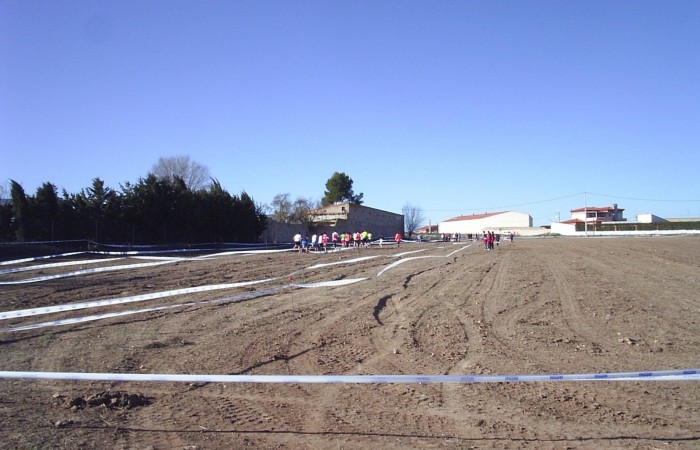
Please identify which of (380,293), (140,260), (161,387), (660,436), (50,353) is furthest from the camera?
(140,260)

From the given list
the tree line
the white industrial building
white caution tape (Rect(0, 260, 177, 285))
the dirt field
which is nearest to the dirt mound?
the dirt field

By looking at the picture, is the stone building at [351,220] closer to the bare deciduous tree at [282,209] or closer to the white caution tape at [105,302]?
the bare deciduous tree at [282,209]

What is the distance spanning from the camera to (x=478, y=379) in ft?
17.9

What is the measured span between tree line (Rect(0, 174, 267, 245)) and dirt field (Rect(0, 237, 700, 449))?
21.2m

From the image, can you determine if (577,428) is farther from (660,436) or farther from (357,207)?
(357,207)

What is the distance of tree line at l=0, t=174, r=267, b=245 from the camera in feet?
110

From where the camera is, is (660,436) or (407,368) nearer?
(660,436)

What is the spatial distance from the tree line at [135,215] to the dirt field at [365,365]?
21168 mm

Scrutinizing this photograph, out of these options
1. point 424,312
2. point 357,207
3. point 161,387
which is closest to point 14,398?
point 161,387

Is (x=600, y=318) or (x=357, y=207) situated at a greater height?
(x=357, y=207)

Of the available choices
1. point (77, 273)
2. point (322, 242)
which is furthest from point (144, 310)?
point (322, 242)

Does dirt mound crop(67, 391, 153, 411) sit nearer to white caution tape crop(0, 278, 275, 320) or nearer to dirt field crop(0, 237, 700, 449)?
dirt field crop(0, 237, 700, 449)

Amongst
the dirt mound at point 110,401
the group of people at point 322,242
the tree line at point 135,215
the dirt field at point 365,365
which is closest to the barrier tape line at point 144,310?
the dirt field at point 365,365

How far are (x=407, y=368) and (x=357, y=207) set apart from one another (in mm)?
76714
